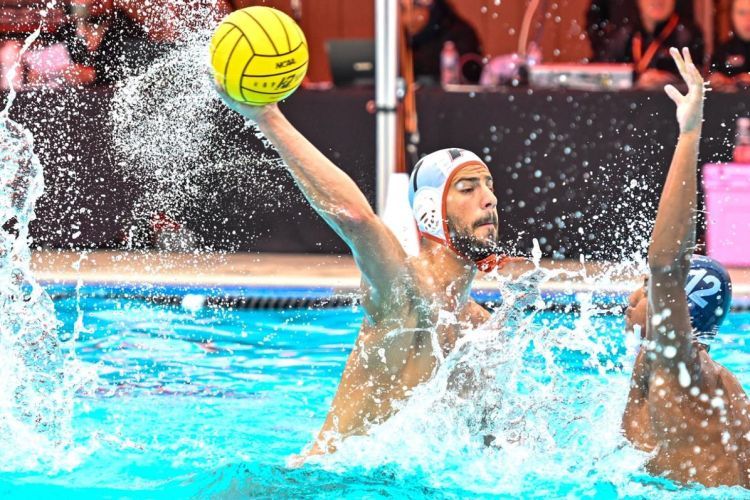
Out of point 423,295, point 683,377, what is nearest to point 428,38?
point 423,295

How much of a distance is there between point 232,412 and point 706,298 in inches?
81.2

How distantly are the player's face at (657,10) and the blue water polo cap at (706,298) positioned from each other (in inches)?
205

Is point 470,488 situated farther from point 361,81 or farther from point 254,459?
point 361,81

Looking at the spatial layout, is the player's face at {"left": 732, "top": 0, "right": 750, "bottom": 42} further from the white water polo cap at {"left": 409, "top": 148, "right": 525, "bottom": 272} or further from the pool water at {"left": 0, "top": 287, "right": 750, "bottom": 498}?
the white water polo cap at {"left": 409, "top": 148, "right": 525, "bottom": 272}

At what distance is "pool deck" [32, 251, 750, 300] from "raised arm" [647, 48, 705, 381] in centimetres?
326

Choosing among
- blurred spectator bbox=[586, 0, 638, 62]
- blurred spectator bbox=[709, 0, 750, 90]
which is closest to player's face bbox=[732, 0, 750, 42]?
blurred spectator bbox=[709, 0, 750, 90]

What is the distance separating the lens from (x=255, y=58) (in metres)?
2.52

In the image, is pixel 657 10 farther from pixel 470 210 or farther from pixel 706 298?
pixel 706 298

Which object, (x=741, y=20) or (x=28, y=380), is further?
(x=741, y=20)

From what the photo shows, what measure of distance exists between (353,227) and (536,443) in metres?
0.89

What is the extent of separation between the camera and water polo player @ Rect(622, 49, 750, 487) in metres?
2.38

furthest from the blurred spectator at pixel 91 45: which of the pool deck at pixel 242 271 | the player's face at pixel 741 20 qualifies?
the player's face at pixel 741 20

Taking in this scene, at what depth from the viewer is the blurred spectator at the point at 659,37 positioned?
24.4ft

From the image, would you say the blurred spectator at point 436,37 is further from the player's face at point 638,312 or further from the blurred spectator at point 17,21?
the player's face at point 638,312
